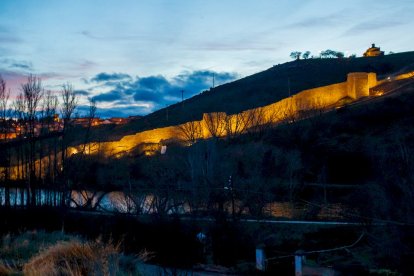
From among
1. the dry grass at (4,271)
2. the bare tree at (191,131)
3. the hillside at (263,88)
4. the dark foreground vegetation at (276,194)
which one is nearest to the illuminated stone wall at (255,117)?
the bare tree at (191,131)

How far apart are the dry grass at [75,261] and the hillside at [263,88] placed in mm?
63083

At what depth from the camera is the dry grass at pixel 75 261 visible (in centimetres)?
537

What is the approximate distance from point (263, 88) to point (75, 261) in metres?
79.4

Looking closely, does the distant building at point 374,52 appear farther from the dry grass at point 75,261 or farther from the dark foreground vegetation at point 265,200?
the dry grass at point 75,261

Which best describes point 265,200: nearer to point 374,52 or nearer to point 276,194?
point 276,194

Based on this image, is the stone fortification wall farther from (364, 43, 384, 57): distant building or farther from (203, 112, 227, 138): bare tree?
(364, 43, 384, 57): distant building

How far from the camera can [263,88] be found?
8356 centimetres

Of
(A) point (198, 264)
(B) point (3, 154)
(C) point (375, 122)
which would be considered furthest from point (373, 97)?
(A) point (198, 264)

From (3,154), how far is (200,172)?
1140cm

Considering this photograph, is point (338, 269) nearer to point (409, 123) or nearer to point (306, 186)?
point (306, 186)

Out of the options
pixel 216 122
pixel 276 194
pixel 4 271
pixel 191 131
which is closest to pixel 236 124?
pixel 216 122

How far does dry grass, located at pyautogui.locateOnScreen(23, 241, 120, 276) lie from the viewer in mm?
5367

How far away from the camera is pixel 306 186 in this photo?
1040 inches

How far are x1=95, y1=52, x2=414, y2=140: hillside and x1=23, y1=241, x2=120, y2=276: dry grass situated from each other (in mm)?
63083
